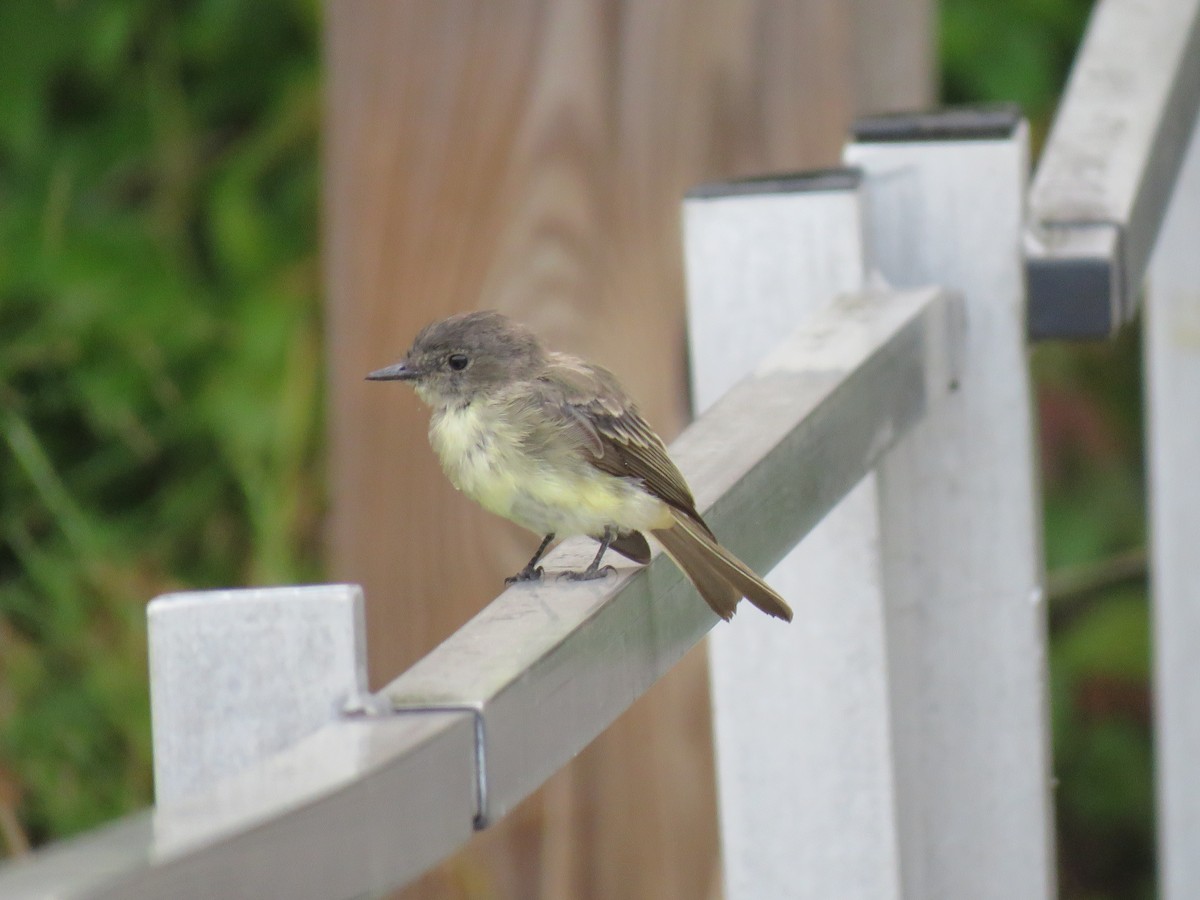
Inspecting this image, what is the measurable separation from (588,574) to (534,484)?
2.90ft

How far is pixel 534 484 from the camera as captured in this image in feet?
7.40

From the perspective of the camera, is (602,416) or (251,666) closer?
(251,666)

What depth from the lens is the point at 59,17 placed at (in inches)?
141

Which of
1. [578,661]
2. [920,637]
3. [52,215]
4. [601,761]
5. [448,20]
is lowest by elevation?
[601,761]

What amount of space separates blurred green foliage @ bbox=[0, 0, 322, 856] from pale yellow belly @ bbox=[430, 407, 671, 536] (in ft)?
3.17

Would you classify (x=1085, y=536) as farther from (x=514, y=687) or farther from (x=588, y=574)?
(x=514, y=687)

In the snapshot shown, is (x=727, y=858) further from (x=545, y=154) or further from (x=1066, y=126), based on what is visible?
(x=545, y=154)

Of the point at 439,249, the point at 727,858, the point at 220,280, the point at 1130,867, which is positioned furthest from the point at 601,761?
the point at 1130,867

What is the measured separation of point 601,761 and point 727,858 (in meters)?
1.07

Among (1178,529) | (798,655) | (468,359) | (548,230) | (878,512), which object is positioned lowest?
(1178,529)

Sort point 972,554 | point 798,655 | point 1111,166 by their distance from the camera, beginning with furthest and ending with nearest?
point 1111,166 < point 972,554 < point 798,655

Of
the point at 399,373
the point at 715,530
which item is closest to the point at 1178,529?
the point at 399,373

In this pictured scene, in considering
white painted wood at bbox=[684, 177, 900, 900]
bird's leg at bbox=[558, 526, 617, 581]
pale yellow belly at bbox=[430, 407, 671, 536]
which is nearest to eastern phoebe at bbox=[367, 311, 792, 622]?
pale yellow belly at bbox=[430, 407, 671, 536]

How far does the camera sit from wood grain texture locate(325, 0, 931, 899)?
276 centimetres
